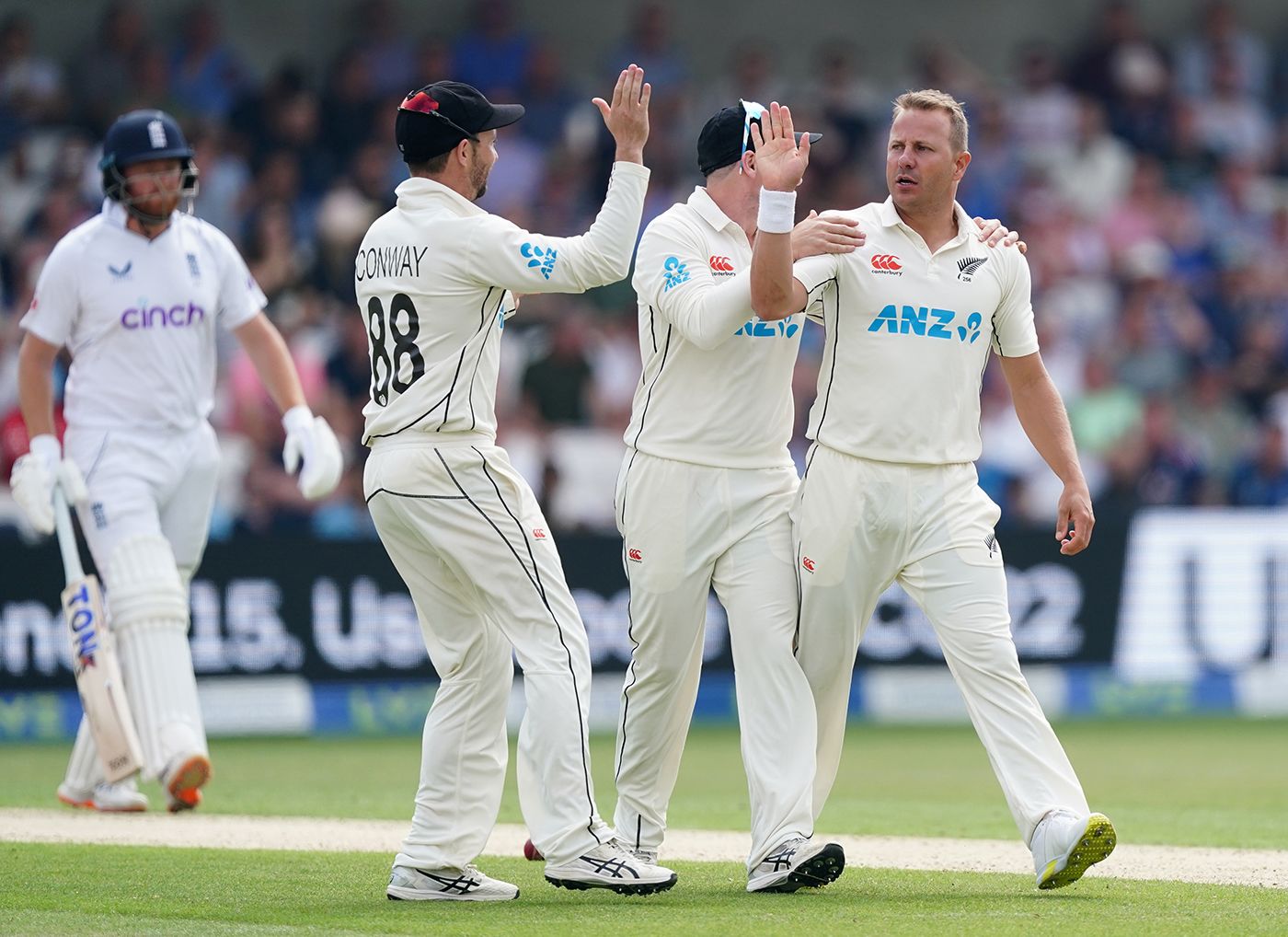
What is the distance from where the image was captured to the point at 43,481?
7371 millimetres

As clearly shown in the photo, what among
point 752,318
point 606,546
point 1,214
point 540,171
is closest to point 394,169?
point 540,171

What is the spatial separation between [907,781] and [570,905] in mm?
4594

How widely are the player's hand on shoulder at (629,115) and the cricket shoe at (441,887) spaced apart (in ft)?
7.17

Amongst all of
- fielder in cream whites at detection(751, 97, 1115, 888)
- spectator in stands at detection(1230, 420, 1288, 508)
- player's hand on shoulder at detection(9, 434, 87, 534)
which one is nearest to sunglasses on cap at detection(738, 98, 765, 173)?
fielder in cream whites at detection(751, 97, 1115, 888)

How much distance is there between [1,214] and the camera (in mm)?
14461

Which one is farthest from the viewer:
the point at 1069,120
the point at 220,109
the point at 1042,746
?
the point at 1069,120

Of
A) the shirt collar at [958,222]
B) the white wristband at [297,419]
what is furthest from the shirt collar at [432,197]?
the white wristband at [297,419]

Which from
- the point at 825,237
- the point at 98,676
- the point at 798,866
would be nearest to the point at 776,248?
the point at 825,237

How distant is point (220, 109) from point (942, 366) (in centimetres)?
1090

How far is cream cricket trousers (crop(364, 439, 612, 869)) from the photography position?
5.64 m

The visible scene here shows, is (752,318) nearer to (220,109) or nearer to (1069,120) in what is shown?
(220,109)

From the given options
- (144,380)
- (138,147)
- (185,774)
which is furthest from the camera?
(144,380)

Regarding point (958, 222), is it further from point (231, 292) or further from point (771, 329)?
point (231, 292)

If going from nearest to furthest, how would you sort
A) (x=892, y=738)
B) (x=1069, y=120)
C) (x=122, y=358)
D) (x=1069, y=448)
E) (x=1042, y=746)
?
(x=1042, y=746)
(x=1069, y=448)
(x=122, y=358)
(x=892, y=738)
(x=1069, y=120)
